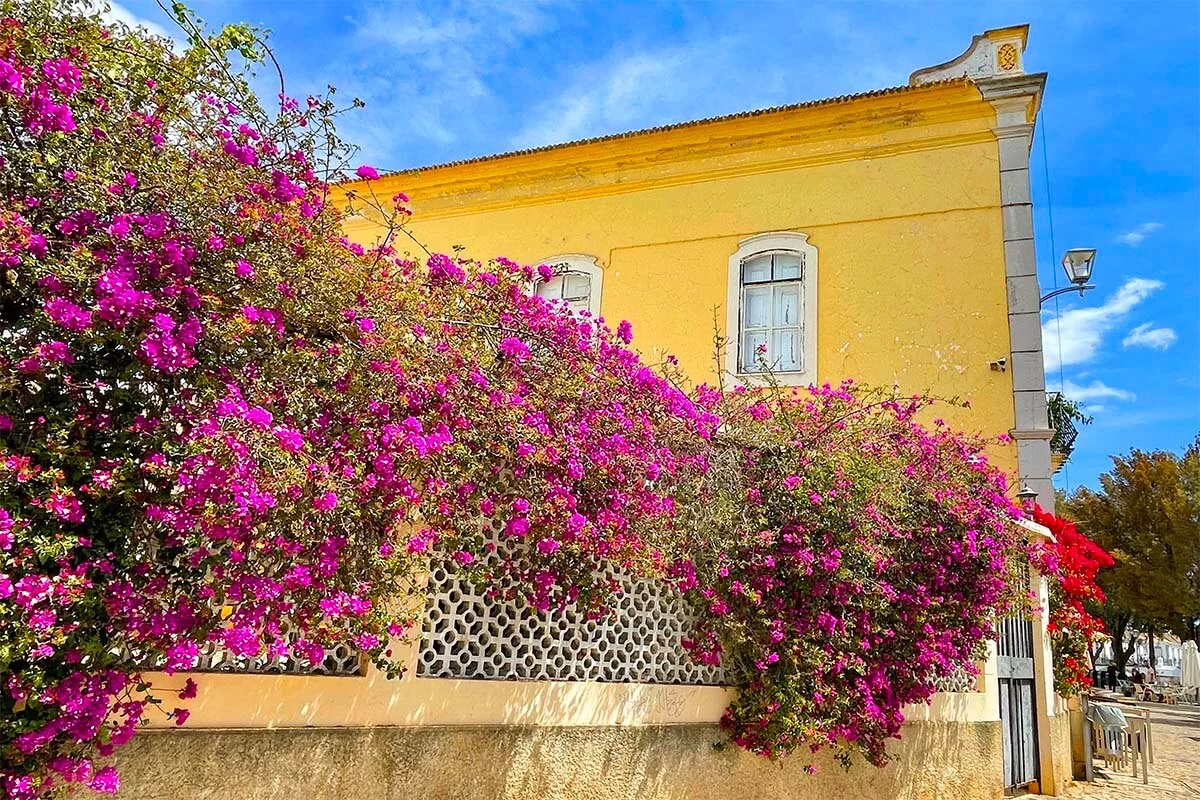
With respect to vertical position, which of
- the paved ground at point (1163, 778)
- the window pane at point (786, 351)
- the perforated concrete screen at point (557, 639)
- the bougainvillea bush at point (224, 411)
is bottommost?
the paved ground at point (1163, 778)

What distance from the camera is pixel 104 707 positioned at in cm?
265

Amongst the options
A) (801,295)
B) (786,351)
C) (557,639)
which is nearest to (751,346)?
(786,351)

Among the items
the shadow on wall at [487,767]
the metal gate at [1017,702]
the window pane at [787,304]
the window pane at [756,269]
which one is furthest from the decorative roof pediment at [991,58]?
the shadow on wall at [487,767]

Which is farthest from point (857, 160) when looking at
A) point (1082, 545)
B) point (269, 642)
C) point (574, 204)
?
point (269, 642)

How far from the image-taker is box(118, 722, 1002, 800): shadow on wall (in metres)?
3.15

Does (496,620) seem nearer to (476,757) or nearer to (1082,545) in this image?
(476,757)

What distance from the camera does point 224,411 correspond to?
8.93 ft

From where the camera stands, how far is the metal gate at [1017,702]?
26.4ft

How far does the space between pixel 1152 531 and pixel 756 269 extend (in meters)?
20.6

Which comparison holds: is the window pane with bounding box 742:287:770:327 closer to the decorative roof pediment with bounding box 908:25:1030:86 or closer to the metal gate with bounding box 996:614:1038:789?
the decorative roof pediment with bounding box 908:25:1030:86

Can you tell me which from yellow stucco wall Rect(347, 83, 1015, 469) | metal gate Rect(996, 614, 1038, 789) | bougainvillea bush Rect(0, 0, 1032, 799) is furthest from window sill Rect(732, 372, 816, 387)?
bougainvillea bush Rect(0, 0, 1032, 799)

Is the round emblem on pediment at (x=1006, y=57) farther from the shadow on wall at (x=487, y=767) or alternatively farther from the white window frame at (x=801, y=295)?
the shadow on wall at (x=487, y=767)

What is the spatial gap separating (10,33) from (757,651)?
490 centimetres

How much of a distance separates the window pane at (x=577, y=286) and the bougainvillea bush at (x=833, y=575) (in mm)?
5140
